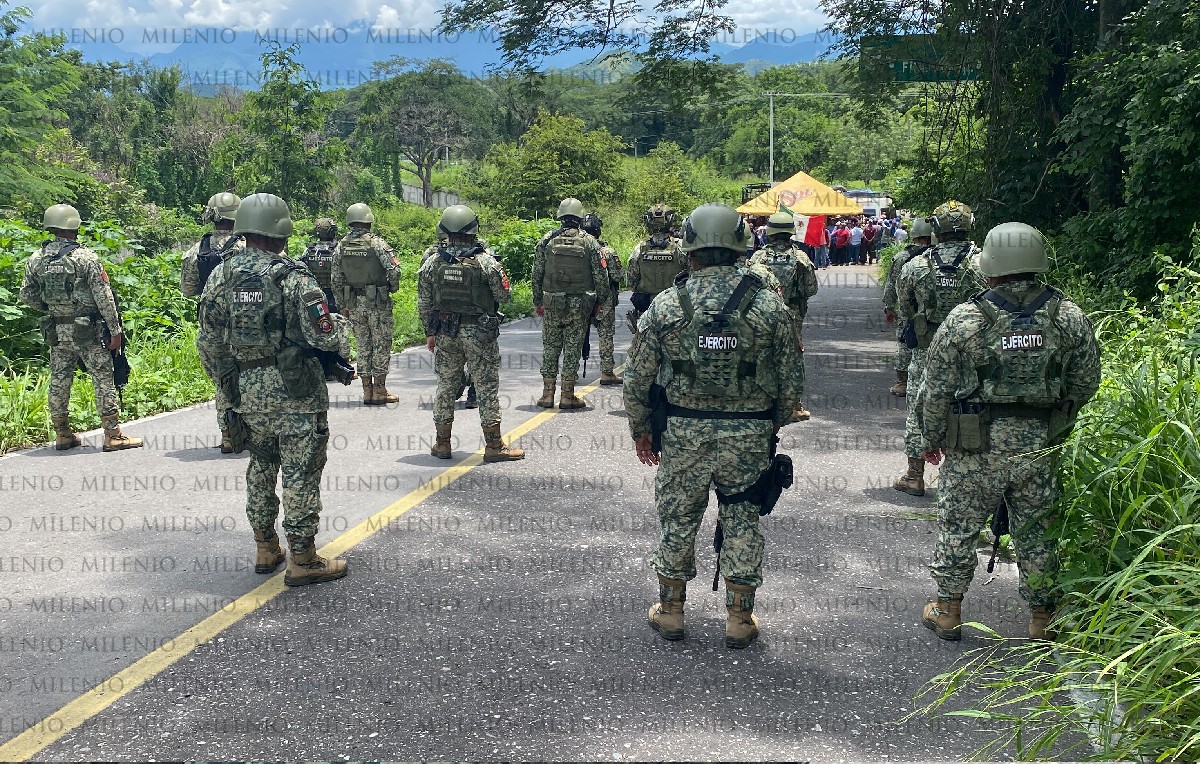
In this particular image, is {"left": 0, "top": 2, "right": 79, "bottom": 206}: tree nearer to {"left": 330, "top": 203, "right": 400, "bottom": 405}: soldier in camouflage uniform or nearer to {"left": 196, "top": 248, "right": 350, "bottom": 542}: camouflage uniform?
{"left": 330, "top": 203, "right": 400, "bottom": 405}: soldier in camouflage uniform

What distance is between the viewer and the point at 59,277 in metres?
8.38

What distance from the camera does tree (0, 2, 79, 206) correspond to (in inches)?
931

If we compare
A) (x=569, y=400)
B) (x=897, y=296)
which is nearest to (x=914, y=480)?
(x=897, y=296)

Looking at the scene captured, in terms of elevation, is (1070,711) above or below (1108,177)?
below

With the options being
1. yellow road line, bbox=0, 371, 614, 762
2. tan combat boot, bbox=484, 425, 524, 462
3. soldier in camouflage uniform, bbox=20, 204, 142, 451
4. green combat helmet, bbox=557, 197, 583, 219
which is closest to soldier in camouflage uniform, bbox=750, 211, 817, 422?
green combat helmet, bbox=557, 197, 583, 219

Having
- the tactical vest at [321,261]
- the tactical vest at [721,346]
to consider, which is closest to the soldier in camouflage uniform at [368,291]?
the tactical vest at [321,261]

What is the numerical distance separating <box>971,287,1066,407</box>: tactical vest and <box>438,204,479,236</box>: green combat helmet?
14.8ft

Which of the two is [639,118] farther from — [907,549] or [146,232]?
[907,549]

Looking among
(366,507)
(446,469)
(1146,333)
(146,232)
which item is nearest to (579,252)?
(446,469)

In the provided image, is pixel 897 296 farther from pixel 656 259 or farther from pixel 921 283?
pixel 656 259

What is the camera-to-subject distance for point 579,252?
9.95 metres

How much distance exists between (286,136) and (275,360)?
19.5m

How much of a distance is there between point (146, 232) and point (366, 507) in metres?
24.2

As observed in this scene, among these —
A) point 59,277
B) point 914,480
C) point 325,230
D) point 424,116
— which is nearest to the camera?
point 914,480
